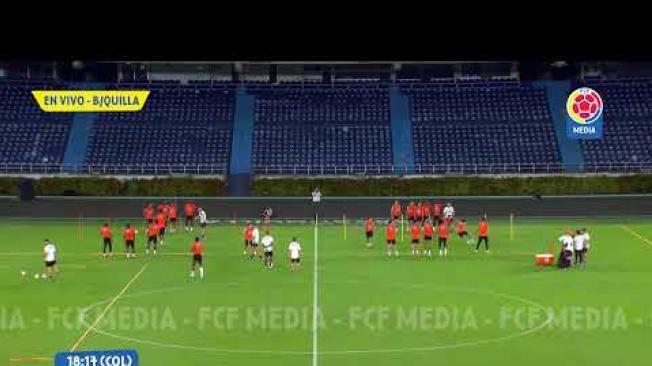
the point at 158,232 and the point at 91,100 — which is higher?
the point at 91,100

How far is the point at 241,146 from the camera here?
71.4m

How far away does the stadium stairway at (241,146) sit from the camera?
6619 cm

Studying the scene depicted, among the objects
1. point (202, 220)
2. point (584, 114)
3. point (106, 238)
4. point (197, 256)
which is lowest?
point (197, 256)

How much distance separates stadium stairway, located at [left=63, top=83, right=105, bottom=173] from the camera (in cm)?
6912

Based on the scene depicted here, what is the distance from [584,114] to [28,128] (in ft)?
132

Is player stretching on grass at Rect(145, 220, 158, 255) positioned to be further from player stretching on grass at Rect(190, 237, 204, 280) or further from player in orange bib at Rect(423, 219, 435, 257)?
player in orange bib at Rect(423, 219, 435, 257)

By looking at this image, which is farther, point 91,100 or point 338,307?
point 91,100

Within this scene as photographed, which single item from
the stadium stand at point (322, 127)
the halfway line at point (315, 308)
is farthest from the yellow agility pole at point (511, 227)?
the stadium stand at point (322, 127)

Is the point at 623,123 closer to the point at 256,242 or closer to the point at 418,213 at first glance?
the point at 418,213

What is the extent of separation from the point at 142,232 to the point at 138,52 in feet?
154

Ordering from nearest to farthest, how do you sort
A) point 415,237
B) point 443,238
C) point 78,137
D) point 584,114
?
point 443,238 < point 415,237 < point 78,137 < point 584,114

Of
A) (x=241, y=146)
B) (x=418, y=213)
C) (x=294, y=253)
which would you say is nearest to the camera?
(x=294, y=253)

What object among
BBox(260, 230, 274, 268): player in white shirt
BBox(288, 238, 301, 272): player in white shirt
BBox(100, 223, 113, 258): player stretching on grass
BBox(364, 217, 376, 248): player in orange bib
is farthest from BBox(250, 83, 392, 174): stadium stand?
BBox(288, 238, 301, 272): player in white shirt

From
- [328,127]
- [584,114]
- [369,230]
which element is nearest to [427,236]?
[369,230]
